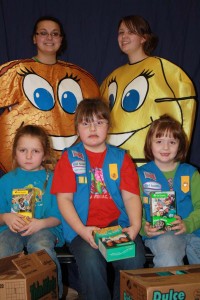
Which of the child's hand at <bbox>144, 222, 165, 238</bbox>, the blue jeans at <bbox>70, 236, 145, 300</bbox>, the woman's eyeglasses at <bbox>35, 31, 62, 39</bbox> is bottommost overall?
the blue jeans at <bbox>70, 236, 145, 300</bbox>

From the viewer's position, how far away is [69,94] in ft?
7.62

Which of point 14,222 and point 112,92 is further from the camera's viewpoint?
point 112,92

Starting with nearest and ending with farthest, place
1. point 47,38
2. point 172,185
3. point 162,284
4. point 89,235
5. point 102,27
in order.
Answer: point 162,284 → point 89,235 → point 172,185 → point 47,38 → point 102,27

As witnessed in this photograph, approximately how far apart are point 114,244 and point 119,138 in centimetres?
90

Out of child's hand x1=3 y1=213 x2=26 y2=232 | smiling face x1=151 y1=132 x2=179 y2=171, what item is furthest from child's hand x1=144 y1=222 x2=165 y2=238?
child's hand x1=3 y1=213 x2=26 y2=232

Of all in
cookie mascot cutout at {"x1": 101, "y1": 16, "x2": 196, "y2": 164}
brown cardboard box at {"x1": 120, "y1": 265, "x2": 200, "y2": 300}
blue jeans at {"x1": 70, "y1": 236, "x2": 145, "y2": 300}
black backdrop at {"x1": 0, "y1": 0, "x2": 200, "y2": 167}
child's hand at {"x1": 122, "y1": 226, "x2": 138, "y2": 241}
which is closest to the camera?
brown cardboard box at {"x1": 120, "y1": 265, "x2": 200, "y2": 300}

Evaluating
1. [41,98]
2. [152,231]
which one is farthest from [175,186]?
[41,98]

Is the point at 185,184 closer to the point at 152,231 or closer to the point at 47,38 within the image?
the point at 152,231

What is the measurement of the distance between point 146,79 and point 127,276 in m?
1.20

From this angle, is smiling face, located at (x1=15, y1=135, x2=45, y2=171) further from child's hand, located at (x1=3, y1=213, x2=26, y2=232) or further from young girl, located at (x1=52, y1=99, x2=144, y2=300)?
child's hand, located at (x1=3, y1=213, x2=26, y2=232)

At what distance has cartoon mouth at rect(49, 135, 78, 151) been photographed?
228 centimetres

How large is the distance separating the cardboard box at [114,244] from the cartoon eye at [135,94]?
88 centimetres

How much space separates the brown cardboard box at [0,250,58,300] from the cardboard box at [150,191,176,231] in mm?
514

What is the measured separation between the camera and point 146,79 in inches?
87.3
